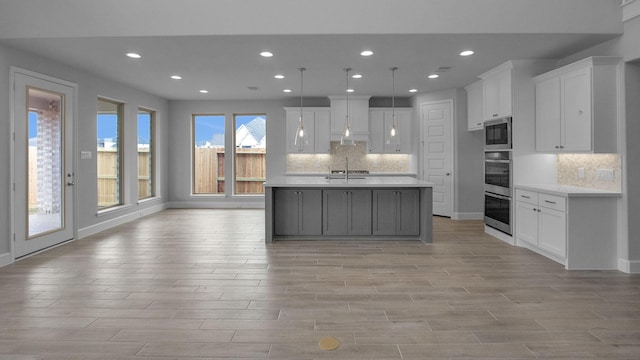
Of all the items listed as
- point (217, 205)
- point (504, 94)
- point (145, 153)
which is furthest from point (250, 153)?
point (504, 94)

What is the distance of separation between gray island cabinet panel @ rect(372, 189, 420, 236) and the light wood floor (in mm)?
466

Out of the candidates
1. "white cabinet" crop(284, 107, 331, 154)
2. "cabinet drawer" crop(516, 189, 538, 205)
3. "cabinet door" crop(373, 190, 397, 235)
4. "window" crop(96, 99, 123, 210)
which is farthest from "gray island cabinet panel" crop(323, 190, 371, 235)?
"window" crop(96, 99, 123, 210)

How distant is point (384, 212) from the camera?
5758 mm

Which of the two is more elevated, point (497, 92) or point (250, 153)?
point (497, 92)

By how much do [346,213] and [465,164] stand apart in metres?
3.27

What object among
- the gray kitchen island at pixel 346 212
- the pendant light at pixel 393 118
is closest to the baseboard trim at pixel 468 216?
the pendant light at pixel 393 118

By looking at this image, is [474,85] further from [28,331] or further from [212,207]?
[28,331]

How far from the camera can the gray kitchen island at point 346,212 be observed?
18.8 ft

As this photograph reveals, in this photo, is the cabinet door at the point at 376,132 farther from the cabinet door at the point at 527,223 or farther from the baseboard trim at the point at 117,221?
the baseboard trim at the point at 117,221

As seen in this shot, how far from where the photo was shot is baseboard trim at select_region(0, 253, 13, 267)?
14.7 ft

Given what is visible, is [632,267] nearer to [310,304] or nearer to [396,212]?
[396,212]

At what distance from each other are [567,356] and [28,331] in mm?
3581

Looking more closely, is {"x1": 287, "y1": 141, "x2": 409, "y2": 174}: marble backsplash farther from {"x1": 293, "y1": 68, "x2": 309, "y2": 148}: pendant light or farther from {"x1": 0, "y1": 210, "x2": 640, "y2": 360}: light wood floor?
{"x1": 0, "y1": 210, "x2": 640, "y2": 360}: light wood floor

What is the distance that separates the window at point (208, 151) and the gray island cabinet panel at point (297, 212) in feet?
14.0
